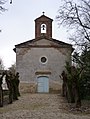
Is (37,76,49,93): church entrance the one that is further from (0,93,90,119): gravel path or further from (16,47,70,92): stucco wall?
(0,93,90,119): gravel path

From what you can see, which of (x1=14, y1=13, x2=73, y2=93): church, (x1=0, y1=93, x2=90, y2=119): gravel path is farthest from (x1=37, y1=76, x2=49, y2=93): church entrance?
(x1=0, y1=93, x2=90, y2=119): gravel path

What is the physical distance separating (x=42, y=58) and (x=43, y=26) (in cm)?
484

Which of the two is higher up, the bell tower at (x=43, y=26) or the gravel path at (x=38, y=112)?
the bell tower at (x=43, y=26)

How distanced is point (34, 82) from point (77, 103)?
23.5 meters

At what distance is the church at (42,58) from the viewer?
45031 millimetres

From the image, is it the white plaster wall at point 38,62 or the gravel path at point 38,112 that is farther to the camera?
the white plaster wall at point 38,62

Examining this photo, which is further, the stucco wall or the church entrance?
the stucco wall

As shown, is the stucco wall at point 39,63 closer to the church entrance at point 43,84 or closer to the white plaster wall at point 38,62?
the white plaster wall at point 38,62

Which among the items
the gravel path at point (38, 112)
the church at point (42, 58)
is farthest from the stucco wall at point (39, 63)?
the gravel path at point (38, 112)

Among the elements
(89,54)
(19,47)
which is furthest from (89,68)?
(19,47)

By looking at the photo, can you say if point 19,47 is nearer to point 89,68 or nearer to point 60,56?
point 60,56

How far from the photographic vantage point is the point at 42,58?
45594 millimetres

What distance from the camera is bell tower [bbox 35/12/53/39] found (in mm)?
45750

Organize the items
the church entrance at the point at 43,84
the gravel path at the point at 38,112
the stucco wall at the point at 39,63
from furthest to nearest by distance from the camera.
Result: the stucco wall at the point at 39,63 < the church entrance at the point at 43,84 < the gravel path at the point at 38,112
